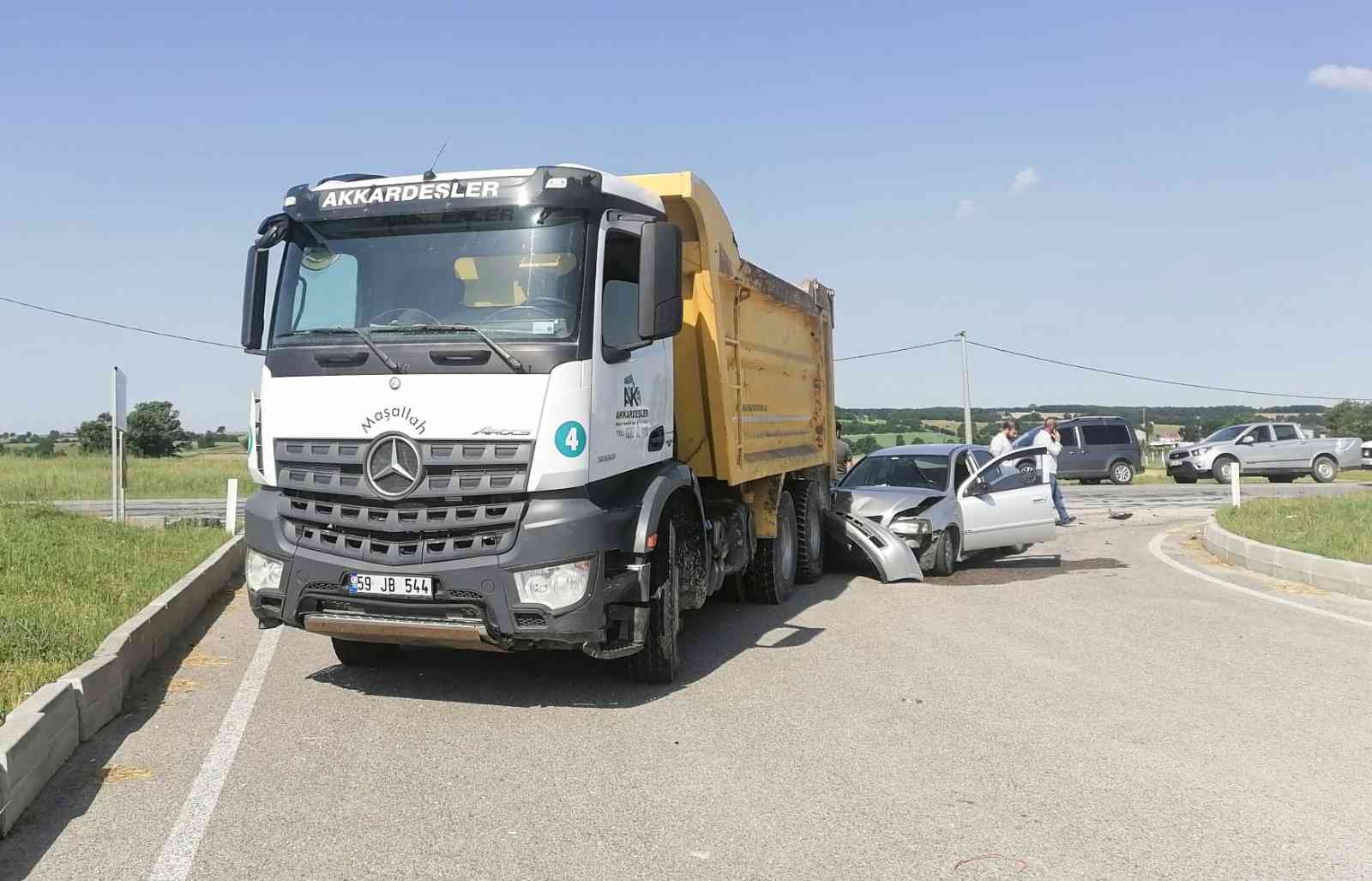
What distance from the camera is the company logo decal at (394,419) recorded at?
20.1 ft

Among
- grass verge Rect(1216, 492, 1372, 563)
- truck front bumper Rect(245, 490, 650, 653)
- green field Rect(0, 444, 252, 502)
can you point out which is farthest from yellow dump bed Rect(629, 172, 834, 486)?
green field Rect(0, 444, 252, 502)

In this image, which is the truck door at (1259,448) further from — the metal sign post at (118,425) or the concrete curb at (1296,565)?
the metal sign post at (118,425)

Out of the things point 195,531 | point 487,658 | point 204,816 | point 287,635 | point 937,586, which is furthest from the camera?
point 195,531

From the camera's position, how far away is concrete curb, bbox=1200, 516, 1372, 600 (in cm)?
1054

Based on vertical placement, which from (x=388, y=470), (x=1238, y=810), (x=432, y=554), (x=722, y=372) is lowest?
(x=1238, y=810)

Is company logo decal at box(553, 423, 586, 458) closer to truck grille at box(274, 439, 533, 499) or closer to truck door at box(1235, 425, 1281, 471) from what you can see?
truck grille at box(274, 439, 533, 499)

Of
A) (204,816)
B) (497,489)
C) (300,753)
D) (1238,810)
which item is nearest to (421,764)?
(300,753)

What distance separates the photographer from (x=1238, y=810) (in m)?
4.61

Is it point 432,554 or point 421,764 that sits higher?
point 432,554

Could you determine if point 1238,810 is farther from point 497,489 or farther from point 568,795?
point 497,489

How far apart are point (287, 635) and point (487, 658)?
201 cm

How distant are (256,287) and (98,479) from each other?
3140 cm

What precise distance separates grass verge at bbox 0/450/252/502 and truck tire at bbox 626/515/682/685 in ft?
79.1

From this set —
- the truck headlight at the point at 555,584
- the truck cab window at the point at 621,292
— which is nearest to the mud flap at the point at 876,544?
the truck cab window at the point at 621,292
